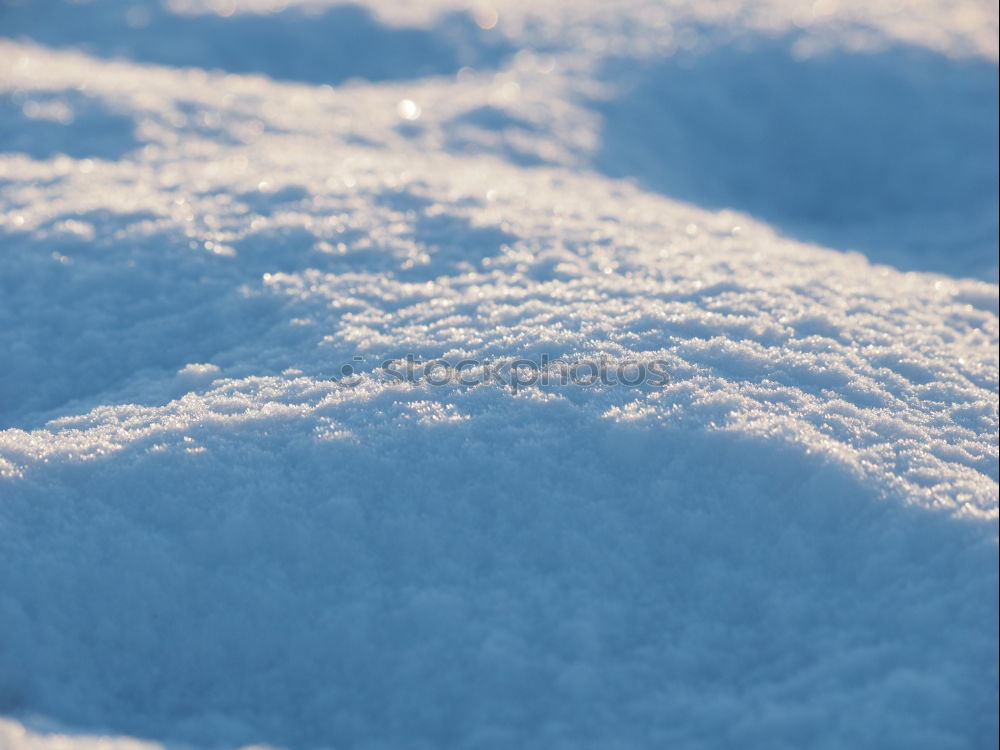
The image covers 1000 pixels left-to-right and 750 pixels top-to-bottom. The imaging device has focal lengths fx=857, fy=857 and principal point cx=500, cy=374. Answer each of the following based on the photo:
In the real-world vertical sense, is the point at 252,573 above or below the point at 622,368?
below

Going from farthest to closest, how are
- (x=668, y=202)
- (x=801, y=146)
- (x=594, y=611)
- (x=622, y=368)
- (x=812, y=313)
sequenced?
(x=801, y=146) < (x=668, y=202) < (x=812, y=313) < (x=622, y=368) < (x=594, y=611)

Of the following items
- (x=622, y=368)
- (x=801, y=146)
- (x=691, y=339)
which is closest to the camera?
(x=622, y=368)

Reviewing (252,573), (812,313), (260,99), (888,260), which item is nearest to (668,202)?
(888,260)

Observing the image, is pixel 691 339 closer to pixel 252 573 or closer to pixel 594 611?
pixel 594 611

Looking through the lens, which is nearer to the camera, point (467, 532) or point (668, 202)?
point (467, 532)

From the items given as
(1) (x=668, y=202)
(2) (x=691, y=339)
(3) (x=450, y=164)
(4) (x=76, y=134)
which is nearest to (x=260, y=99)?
(4) (x=76, y=134)

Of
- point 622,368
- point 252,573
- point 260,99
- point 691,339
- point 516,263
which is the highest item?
point 260,99
